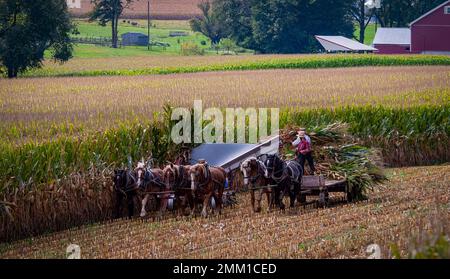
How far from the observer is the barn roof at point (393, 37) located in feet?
346

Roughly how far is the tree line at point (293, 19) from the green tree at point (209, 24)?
1108cm

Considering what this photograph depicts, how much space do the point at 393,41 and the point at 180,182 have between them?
8919 centimetres

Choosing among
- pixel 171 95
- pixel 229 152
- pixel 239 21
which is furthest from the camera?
pixel 239 21

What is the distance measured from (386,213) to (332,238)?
293cm

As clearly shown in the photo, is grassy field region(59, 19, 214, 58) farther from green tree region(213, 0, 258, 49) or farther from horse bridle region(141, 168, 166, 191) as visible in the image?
horse bridle region(141, 168, 166, 191)

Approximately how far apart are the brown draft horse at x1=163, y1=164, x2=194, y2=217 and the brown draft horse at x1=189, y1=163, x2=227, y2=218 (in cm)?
14

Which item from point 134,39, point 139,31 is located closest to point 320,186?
point 134,39

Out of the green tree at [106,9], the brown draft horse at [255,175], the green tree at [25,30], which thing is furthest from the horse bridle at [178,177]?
the green tree at [106,9]

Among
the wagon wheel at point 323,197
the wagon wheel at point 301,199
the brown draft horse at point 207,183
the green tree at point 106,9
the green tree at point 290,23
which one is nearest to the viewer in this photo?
Answer: the brown draft horse at point 207,183

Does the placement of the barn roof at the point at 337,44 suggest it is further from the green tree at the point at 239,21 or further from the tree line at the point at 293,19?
the green tree at the point at 239,21

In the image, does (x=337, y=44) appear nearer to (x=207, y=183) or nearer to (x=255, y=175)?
(x=255, y=175)

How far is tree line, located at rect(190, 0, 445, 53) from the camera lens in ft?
352

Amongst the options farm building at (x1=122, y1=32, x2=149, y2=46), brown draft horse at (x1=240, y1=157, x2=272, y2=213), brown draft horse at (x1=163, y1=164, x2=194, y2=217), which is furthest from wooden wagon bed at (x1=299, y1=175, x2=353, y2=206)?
farm building at (x1=122, y1=32, x2=149, y2=46)

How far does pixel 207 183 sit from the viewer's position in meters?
19.4
